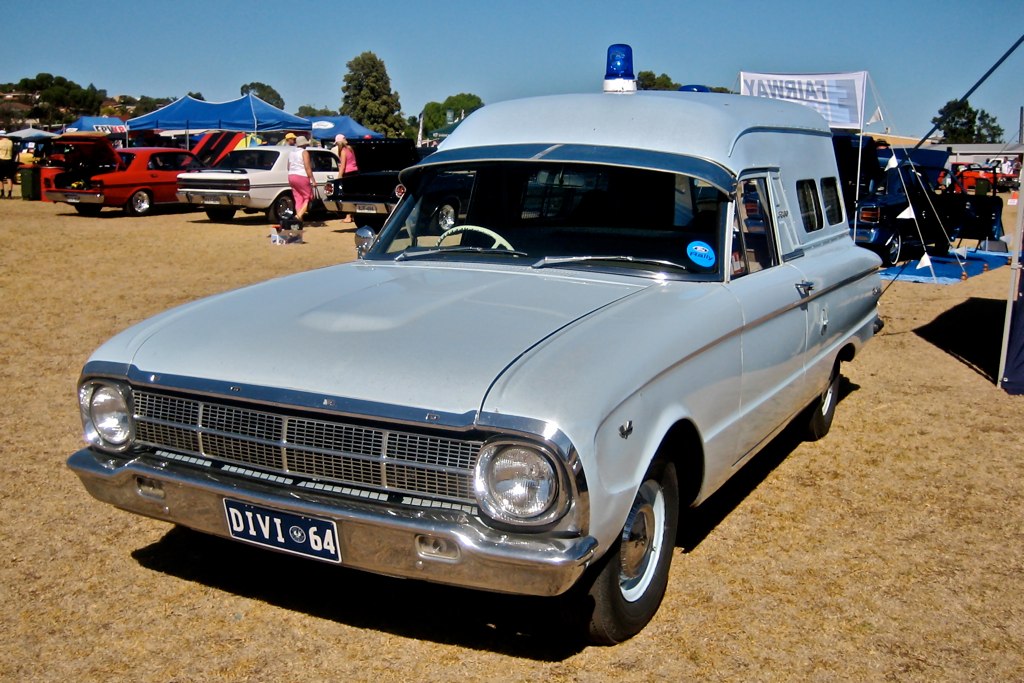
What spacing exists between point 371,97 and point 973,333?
93300mm

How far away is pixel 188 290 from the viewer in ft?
35.5

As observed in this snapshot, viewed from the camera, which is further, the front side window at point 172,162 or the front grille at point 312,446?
the front side window at point 172,162

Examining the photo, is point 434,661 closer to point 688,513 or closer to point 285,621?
point 285,621

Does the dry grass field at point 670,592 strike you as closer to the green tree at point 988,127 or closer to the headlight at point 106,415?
the headlight at point 106,415

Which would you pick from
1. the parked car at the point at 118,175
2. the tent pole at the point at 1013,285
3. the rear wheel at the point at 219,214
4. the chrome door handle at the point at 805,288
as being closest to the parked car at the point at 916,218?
the tent pole at the point at 1013,285

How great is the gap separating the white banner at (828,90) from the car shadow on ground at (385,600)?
43.5ft

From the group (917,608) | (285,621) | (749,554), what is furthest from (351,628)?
(917,608)

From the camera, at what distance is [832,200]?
18.7 ft

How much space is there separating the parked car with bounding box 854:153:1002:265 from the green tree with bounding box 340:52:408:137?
263ft

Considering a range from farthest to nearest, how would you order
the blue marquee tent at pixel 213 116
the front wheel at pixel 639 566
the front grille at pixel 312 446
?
the blue marquee tent at pixel 213 116 → the front wheel at pixel 639 566 → the front grille at pixel 312 446

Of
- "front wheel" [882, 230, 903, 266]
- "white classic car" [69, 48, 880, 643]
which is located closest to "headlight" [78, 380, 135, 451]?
"white classic car" [69, 48, 880, 643]

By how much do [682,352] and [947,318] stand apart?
7.63 m

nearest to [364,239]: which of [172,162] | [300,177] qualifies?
[300,177]

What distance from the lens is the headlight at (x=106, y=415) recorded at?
3.39 metres
